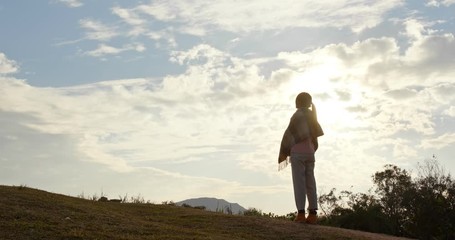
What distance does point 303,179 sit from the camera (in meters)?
12.4

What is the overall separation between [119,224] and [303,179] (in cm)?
382

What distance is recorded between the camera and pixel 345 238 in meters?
11.2

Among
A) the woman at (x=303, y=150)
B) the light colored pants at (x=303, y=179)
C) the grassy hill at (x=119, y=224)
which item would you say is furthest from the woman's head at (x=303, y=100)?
the grassy hill at (x=119, y=224)

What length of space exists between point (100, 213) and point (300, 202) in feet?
13.0

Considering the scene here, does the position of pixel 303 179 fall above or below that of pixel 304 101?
below

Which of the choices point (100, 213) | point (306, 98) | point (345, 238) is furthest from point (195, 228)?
point (306, 98)

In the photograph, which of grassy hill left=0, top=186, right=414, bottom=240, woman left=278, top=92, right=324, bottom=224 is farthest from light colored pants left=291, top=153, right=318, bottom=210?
grassy hill left=0, top=186, right=414, bottom=240

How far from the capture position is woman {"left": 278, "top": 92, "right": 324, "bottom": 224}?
490 inches

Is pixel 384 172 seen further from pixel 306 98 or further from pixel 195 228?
pixel 195 228

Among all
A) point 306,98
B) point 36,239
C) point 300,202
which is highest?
point 306,98

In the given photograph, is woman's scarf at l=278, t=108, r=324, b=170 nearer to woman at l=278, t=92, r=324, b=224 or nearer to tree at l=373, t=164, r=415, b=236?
woman at l=278, t=92, r=324, b=224

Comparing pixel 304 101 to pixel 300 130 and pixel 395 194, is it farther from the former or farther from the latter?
pixel 395 194

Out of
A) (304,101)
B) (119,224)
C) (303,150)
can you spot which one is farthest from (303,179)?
(119,224)

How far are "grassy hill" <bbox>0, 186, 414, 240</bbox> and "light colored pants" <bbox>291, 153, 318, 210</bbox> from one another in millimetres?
558
